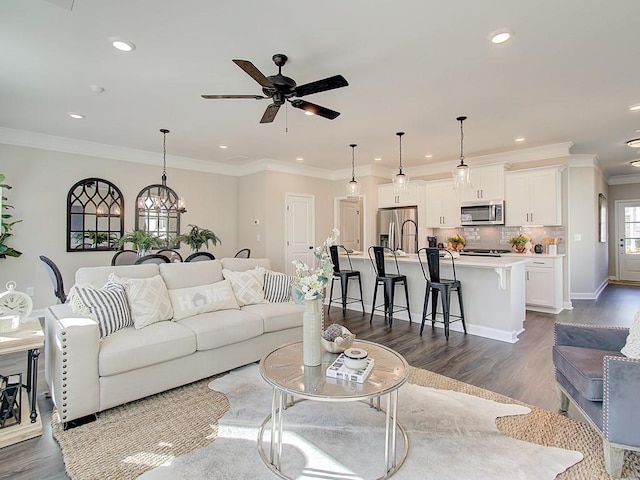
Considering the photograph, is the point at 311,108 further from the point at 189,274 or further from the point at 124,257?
the point at 124,257

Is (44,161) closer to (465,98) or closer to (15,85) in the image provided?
(15,85)

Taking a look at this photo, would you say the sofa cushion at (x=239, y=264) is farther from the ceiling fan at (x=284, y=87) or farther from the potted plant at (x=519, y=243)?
the potted plant at (x=519, y=243)

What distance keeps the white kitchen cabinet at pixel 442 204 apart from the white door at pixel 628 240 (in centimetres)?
570

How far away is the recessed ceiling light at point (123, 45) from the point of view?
265 cm

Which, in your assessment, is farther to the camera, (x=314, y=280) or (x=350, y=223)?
(x=350, y=223)

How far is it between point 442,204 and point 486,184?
938 mm

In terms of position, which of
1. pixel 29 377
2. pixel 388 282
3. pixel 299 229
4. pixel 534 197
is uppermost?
pixel 534 197

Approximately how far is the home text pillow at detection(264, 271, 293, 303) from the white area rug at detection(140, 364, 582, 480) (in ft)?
4.23

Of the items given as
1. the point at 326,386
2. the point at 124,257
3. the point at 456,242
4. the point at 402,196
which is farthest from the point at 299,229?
the point at 326,386

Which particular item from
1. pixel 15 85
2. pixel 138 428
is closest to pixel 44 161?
pixel 15 85

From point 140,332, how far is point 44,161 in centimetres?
427

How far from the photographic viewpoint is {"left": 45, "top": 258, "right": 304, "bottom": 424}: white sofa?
7.45 ft

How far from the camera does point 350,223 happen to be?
27.4 ft

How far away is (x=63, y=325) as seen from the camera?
2291mm
